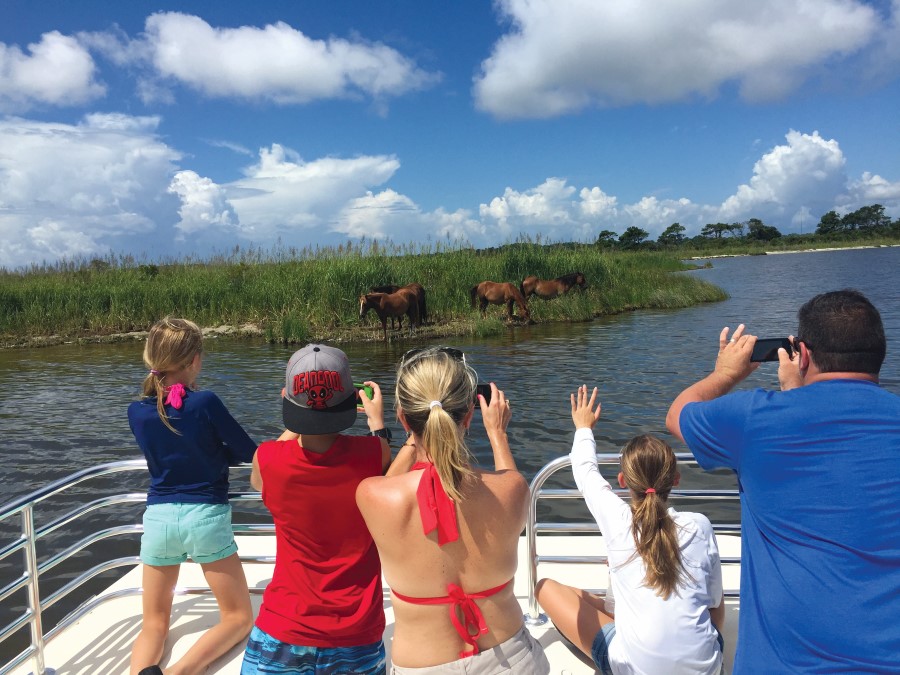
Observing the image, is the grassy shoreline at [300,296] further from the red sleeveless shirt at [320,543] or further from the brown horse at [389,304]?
the red sleeveless shirt at [320,543]

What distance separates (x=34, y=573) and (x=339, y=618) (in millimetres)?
1404

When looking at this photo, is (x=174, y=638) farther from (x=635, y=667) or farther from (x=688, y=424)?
(x=688, y=424)

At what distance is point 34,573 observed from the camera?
98.3 inches

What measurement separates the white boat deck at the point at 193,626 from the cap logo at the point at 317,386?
1.45 meters

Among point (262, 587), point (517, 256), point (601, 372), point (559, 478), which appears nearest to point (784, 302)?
Result: point (517, 256)

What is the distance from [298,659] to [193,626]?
55.5 inches

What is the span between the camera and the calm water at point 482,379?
8.45m

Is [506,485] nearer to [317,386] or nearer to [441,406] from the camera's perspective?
[441,406]

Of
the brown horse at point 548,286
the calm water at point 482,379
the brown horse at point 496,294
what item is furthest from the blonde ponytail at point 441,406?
the brown horse at point 548,286

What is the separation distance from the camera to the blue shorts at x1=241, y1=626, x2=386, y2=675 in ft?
6.33

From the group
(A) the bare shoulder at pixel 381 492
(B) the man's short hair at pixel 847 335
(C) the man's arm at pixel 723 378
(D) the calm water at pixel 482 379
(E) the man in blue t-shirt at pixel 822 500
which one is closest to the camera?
(E) the man in blue t-shirt at pixel 822 500

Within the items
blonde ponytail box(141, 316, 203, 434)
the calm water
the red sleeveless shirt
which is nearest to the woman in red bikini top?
the red sleeveless shirt

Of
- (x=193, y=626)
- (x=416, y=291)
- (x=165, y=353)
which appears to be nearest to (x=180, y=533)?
(x=165, y=353)

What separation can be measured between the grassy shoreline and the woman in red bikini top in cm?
1647
